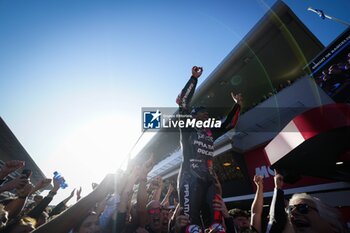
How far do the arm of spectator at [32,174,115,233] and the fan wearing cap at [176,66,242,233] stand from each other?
1426mm

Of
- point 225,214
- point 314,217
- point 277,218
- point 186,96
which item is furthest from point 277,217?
point 186,96

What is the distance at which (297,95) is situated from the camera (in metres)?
9.12

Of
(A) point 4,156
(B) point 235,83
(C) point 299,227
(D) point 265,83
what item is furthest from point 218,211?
(A) point 4,156

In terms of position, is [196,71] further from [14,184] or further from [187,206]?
[14,184]

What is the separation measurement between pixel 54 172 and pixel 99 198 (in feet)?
11.6

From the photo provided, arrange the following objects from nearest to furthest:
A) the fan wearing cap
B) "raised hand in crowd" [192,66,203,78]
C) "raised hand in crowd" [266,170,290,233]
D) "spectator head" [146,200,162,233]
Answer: "raised hand in crowd" [266,170,290,233]
the fan wearing cap
"spectator head" [146,200,162,233]
"raised hand in crowd" [192,66,203,78]

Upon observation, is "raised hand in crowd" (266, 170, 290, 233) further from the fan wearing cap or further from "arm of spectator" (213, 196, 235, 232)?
the fan wearing cap

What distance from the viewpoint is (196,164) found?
274cm

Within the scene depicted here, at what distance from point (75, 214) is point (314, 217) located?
1.46 meters

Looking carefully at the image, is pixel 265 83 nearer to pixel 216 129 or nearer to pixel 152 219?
pixel 216 129

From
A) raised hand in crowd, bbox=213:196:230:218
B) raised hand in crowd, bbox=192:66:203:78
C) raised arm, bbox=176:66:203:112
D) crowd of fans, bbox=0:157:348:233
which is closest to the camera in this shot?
crowd of fans, bbox=0:157:348:233

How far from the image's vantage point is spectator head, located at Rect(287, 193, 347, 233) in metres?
1.18

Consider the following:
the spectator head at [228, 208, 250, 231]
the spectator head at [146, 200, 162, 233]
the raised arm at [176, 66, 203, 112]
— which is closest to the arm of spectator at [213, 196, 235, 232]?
the spectator head at [146, 200, 162, 233]

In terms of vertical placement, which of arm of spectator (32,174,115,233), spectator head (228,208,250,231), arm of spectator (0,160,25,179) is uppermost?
arm of spectator (0,160,25,179)
